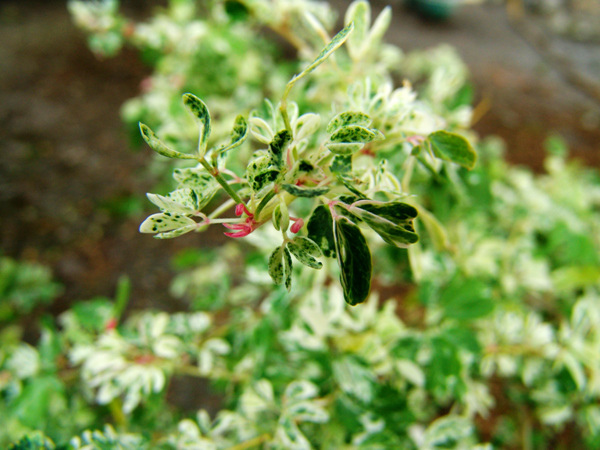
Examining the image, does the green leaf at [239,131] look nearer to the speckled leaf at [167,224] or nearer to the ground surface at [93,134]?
the speckled leaf at [167,224]

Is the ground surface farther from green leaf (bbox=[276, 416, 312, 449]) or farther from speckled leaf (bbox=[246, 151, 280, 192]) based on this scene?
speckled leaf (bbox=[246, 151, 280, 192])

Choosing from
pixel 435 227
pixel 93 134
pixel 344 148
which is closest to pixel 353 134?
pixel 344 148

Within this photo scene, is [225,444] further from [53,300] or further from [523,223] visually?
[53,300]

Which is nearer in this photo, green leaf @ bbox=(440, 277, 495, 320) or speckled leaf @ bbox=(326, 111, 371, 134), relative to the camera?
speckled leaf @ bbox=(326, 111, 371, 134)

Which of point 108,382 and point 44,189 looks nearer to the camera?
point 108,382

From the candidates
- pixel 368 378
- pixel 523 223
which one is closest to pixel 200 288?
pixel 368 378

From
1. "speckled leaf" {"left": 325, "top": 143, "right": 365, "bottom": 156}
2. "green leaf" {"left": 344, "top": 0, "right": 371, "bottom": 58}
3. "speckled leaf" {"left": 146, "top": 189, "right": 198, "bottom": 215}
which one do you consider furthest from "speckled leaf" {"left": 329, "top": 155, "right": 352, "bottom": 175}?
"green leaf" {"left": 344, "top": 0, "right": 371, "bottom": 58}
